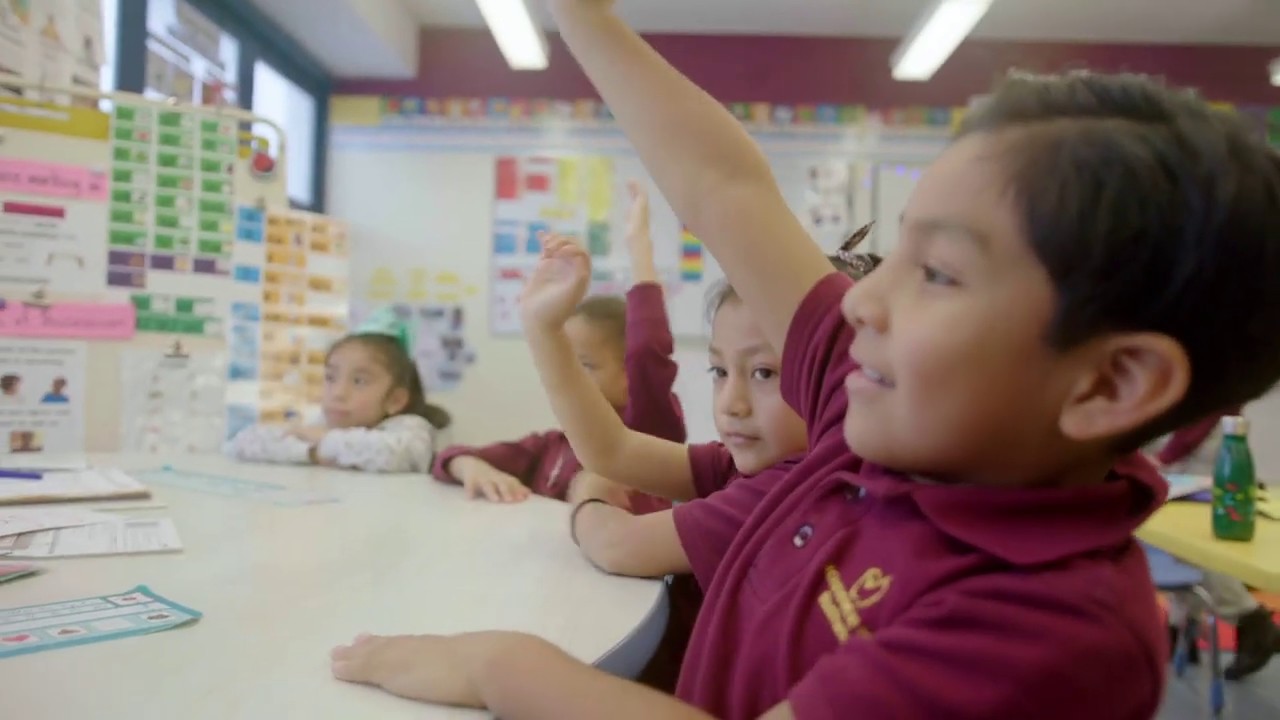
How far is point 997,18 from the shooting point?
3730mm

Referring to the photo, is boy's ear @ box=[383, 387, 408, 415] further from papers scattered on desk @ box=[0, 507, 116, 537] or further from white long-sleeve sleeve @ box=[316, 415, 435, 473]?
papers scattered on desk @ box=[0, 507, 116, 537]

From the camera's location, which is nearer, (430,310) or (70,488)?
(70,488)

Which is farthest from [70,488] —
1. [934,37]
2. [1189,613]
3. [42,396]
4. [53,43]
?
[934,37]

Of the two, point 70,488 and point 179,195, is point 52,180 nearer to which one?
point 179,195

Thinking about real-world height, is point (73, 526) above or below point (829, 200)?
below

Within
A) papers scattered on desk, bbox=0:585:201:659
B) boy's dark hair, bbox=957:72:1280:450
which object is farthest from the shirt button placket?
papers scattered on desk, bbox=0:585:201:659

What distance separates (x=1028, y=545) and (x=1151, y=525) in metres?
1.33

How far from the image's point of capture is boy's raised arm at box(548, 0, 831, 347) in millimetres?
681

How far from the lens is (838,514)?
583 mm

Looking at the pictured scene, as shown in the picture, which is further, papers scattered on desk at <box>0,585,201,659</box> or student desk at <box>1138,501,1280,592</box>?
student desk at <box>1138,501,1280,592</box>

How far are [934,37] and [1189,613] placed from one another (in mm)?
2167

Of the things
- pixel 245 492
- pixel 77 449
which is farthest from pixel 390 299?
pixel 245 492

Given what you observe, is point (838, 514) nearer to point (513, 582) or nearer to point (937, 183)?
point (937, 183)

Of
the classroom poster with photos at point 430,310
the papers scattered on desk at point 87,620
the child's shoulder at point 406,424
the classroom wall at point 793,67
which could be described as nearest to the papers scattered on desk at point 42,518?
the papers scattered on desk at point 87,620
